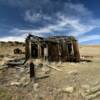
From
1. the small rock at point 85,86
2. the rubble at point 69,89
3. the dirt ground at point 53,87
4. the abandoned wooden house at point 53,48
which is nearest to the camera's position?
the dirt ground at point 53,87

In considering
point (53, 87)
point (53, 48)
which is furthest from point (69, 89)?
point (53, 48)

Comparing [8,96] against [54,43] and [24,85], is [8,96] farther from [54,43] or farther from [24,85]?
[54,43]

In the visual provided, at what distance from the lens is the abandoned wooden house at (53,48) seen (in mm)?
26641

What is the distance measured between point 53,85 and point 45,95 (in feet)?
6.05

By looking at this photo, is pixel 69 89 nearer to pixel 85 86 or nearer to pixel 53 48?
pixel 85 86

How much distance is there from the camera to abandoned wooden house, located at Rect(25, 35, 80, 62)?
26.6 meters

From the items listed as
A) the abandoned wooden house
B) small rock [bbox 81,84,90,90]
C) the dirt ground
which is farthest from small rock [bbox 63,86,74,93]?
the abandoned wooden house

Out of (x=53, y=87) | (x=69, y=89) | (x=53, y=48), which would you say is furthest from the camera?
(x=53, y=48)

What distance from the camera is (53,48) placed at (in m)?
27.1

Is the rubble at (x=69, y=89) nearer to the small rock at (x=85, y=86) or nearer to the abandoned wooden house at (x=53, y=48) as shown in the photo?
the small rock at (x=85, y=86)

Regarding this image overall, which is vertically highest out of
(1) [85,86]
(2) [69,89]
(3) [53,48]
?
(3) [53,48]

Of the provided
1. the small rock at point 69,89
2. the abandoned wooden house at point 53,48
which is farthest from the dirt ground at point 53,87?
the abandoned wooden house at point 53,48

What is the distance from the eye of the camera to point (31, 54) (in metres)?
27.3

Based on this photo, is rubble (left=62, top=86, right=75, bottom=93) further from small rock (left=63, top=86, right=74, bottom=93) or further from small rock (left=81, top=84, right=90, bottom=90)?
small rock (left=81, top=84, right=90, bottom=90)
